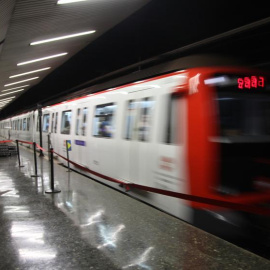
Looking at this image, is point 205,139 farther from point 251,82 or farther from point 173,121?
point 251,82

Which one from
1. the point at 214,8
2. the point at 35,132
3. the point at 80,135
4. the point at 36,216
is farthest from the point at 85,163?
the point at 35,132

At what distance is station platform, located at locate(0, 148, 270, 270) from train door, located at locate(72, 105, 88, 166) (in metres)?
3.23

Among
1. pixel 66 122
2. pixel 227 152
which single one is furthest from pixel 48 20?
pixel 66 122

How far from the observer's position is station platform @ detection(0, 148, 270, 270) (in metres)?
3.10

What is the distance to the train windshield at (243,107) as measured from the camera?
14.8 ft

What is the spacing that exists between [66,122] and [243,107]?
736cm

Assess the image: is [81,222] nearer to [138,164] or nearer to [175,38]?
[138,164]

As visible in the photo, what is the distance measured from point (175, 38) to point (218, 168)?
8.97 meters

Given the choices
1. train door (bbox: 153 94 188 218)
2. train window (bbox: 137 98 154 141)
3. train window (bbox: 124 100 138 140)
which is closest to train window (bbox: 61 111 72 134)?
train window (bbox: 124 100 138 140)

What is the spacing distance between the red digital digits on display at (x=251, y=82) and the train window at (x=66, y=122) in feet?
22.3

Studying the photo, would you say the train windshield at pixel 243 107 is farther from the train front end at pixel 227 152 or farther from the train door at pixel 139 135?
the train door at pixel 139 135

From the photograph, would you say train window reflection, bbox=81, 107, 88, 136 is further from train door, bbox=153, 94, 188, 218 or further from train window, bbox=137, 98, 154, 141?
train door, bbox=153, 94, 188, 218

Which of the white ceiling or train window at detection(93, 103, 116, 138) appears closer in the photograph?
the white ceiling

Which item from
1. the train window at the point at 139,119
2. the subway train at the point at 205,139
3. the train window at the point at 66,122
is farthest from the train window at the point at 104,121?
the train window at the point at 66,122
